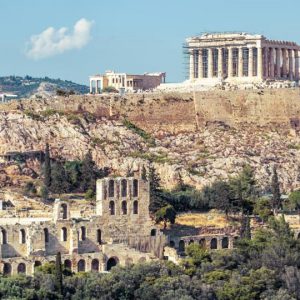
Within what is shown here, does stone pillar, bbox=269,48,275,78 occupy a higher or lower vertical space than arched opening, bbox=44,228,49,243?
higher

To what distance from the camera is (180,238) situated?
281 ft

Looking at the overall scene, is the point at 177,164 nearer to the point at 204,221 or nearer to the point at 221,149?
the point at 221,149

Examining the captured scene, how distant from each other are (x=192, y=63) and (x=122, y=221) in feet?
153

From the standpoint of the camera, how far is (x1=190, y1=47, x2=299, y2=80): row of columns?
408 feet

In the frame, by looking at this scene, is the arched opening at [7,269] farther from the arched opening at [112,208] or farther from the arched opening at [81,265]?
the arched opening at [112,208]

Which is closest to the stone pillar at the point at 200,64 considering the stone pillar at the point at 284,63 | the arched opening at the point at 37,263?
the stone pillar at the point at 284,63

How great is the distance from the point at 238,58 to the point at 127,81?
10.6 m

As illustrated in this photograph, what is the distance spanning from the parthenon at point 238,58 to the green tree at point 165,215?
37260mm

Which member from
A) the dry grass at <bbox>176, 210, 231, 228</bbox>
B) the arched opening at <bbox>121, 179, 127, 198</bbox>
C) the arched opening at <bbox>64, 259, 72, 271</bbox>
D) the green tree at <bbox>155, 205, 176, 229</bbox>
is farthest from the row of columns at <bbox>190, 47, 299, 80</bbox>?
the arched opening at <bbox>64, 259, 72, 271</bbox>

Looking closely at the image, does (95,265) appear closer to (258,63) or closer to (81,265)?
(81,265)

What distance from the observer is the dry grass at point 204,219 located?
8956 cm

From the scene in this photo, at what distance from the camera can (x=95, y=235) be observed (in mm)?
81750

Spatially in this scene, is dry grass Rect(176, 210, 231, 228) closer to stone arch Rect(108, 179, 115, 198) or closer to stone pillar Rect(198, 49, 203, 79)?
stone arch Rect(108, 179, 115, 198)

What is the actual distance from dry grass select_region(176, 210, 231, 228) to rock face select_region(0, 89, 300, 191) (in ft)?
39.7
